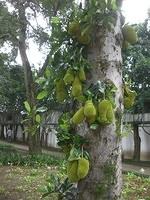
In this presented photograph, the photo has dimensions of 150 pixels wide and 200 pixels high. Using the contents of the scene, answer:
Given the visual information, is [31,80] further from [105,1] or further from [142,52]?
[105,1]

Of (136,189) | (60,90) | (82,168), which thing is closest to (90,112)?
(82,168)

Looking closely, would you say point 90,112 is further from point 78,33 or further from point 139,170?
point 139,170

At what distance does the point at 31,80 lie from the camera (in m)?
17.4

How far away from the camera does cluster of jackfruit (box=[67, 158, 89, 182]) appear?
2621 mm

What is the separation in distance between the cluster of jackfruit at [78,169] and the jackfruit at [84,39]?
811mm

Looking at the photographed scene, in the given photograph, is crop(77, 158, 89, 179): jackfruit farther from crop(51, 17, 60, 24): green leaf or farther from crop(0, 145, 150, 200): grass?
crop(0, 145, 150, 200): grass

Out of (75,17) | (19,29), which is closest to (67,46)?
(75,17)

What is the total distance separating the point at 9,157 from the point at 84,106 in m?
13.2

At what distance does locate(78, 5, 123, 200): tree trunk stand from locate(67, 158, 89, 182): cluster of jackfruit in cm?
10

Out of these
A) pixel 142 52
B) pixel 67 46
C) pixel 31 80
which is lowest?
pixel 67 46

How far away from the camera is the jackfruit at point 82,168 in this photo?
2.62 m

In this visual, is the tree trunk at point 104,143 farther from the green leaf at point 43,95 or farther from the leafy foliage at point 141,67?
the leafy foliage at point 141,67

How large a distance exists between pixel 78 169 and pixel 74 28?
97 cm

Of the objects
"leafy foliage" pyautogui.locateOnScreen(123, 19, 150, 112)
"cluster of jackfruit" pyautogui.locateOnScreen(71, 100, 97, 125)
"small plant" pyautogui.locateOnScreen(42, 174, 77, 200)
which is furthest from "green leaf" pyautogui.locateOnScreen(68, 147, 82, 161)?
"leafy foliage" pyautogui.locateOnScreen(123, 19, 150, 112)
